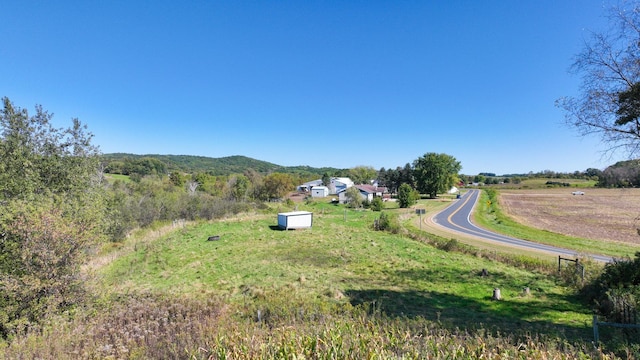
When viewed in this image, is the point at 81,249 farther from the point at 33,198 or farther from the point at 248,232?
the point at 248,232

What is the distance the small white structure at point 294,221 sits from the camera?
2489 centimetres

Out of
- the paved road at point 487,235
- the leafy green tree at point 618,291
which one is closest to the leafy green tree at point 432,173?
the paved road at point 487,235

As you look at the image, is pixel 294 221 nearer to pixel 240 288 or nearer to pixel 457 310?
pixel 240 288

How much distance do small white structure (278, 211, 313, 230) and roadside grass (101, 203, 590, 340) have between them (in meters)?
2.49

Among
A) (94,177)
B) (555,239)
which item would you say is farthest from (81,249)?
(555,239)

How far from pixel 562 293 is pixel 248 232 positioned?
66.2ft

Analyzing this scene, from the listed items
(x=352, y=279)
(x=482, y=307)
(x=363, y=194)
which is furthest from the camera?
(x=363, y=194)

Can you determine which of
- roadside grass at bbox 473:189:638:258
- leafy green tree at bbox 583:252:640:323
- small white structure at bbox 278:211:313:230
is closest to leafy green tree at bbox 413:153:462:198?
roadside grass at bbox 473:189:638:258

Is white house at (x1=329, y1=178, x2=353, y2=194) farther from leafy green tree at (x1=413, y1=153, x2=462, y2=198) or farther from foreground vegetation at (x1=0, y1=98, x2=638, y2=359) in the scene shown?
foreground vegetation at (x1=0, y1=98, x2=638, y2=359)

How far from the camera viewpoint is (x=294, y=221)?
989 inches

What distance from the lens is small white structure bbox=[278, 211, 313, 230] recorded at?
24891 mm

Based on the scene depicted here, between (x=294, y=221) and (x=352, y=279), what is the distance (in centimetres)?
1258

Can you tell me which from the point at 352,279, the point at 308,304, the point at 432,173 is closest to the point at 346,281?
the point at 352,279

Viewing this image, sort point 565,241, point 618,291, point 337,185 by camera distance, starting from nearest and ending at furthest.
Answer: point 618,291, point 565,241, point 337,185
